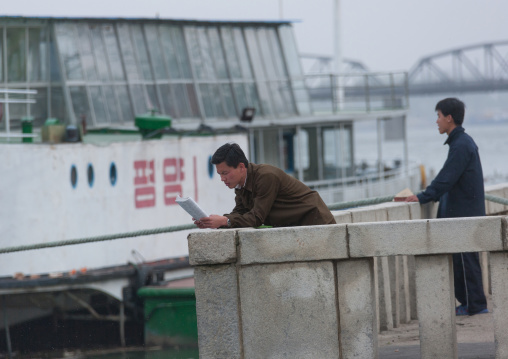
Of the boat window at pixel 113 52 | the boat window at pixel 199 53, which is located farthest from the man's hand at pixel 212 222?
the boat window at pixel 199 53

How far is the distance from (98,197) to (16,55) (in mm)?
6705

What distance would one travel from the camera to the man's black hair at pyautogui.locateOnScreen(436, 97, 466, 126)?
773 cm

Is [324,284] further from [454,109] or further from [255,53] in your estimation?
[255,53]

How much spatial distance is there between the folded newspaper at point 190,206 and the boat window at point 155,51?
15998mm

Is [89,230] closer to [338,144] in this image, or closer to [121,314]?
[121,314]

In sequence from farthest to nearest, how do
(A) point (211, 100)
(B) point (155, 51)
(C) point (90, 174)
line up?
(A) point (211, 100) → (B) point (155, 51) → (C) point (90, 174)

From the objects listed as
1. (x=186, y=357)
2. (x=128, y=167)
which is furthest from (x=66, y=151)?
(x=186, y=357)

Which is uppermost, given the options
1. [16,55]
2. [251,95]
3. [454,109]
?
[16,55]

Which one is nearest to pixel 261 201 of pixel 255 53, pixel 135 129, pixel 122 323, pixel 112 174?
pixel 112 174

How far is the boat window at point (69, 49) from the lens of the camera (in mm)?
19297

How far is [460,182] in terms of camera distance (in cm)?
770

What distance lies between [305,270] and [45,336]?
863cm

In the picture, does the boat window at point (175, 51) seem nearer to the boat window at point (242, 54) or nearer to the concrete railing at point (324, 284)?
the boat window at point (242, 54)

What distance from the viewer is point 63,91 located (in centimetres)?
1967
